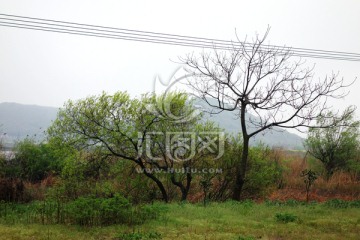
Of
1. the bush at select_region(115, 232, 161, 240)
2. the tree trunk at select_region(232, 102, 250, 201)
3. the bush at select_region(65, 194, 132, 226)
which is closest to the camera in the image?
Result: the bush at select_region(115, 232, 161, 240)

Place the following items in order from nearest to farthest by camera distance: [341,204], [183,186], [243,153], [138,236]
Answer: [138,236] < [341,204] < [243,153] < [183,186]

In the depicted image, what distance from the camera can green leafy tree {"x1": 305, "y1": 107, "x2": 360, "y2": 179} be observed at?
30.3 m

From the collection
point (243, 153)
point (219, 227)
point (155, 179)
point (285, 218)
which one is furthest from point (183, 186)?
point (219, 227)

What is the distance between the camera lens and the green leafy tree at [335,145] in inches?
1195

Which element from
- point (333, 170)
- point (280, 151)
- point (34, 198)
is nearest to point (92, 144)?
point (34, 198)

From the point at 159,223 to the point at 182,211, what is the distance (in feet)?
6.13

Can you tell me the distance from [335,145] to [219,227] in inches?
1026

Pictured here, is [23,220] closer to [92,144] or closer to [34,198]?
[92,144]

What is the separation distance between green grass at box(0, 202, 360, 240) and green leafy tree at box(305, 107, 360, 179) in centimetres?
2102

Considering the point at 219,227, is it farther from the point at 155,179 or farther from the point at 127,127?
the point at 127,127

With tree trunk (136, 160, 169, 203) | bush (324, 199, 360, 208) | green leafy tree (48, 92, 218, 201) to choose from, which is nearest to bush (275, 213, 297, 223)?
bush (324, 199, 360, 208)

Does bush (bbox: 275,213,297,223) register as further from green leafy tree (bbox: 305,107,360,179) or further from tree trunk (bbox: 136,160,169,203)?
green leafy tree (bbox: 305,107,360,179)

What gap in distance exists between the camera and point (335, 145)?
30.9 m

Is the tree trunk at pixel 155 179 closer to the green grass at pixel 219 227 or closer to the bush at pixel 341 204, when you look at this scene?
the green grass at pixel 219 227
